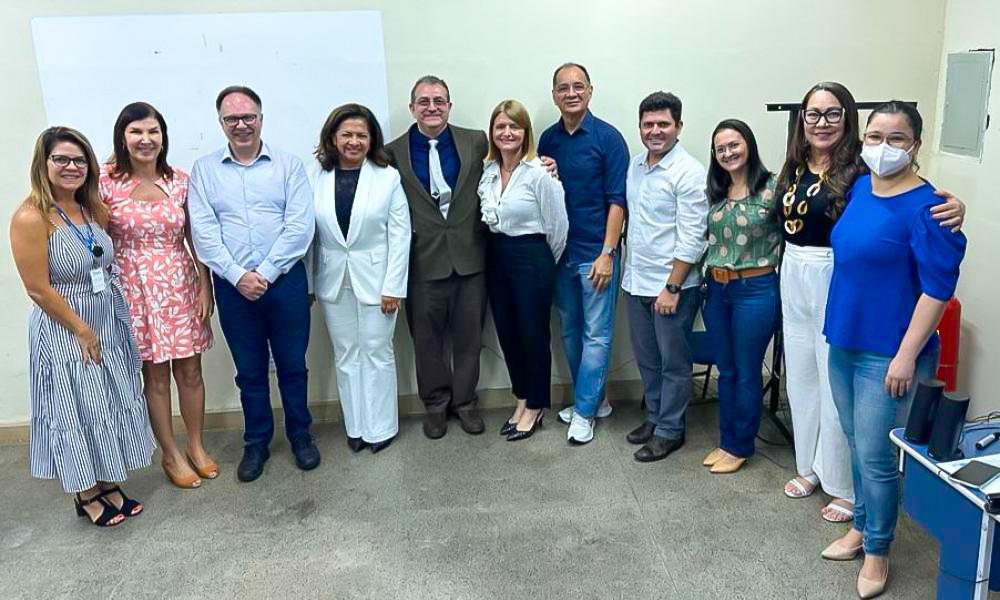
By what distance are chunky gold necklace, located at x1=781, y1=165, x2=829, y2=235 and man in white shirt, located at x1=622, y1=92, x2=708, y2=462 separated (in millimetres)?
390

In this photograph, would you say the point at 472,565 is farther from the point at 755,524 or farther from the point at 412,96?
the point at 412,96

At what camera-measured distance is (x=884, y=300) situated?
221 centimetres

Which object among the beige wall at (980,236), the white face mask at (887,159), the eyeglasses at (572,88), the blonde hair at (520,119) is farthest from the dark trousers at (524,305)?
the beige wall at (980,236)

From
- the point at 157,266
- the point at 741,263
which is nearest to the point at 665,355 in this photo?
the point at 741,263

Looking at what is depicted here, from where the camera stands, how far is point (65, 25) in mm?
3389

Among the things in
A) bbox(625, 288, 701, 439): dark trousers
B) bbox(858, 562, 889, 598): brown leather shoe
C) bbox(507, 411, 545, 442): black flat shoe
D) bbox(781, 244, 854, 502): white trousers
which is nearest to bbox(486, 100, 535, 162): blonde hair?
bbox(625, 288, 701, 439): dark trousers

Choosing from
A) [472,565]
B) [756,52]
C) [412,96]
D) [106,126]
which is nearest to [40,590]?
[472,565]

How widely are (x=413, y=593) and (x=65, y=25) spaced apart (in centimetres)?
288

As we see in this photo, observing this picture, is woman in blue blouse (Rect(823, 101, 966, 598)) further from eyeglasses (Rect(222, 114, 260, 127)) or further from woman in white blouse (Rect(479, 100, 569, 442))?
eyeglasses (Rect(222, 114, 260, 127))

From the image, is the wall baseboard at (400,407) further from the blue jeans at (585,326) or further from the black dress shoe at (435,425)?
the blue jeans at (585,326)

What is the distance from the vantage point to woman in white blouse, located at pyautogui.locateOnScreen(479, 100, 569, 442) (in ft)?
10.7

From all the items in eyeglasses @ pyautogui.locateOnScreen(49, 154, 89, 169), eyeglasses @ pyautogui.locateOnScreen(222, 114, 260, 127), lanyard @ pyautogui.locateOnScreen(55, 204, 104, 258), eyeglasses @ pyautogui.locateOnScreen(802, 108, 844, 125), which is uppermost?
eyeglasses @ pyautogui.locateOnScreen(222, 114, 260, 127)

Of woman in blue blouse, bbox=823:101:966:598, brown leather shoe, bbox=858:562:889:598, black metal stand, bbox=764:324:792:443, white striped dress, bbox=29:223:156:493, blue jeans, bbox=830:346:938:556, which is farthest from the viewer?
black metal stand, bbox=764:324:792:443

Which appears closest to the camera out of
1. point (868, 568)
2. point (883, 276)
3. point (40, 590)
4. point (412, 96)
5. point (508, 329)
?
point (883, 276)
